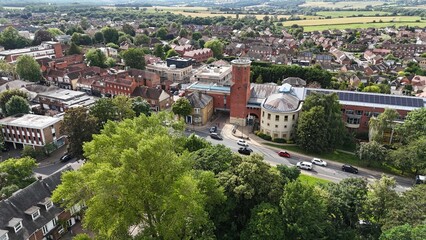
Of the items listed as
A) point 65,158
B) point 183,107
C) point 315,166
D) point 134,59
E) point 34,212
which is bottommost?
point 315,166

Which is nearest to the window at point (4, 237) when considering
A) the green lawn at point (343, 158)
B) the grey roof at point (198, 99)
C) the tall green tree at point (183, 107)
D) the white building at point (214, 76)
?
the tall green tree at point (183, 107)

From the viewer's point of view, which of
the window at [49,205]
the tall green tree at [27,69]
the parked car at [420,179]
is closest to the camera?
the window at [49,205]

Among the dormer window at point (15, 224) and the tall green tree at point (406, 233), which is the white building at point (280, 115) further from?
the dormer window at point (15, 224)

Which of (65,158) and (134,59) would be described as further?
(134,59)

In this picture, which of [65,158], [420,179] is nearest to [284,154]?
[420,179]

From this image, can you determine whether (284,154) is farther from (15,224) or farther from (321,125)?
(15,224)

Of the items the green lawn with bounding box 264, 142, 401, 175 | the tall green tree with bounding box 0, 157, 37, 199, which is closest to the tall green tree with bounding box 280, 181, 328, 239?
the green lawn with bounding box 264, 142, 401, 175

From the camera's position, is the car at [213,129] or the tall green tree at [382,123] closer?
the tall green tree at [382,123]
